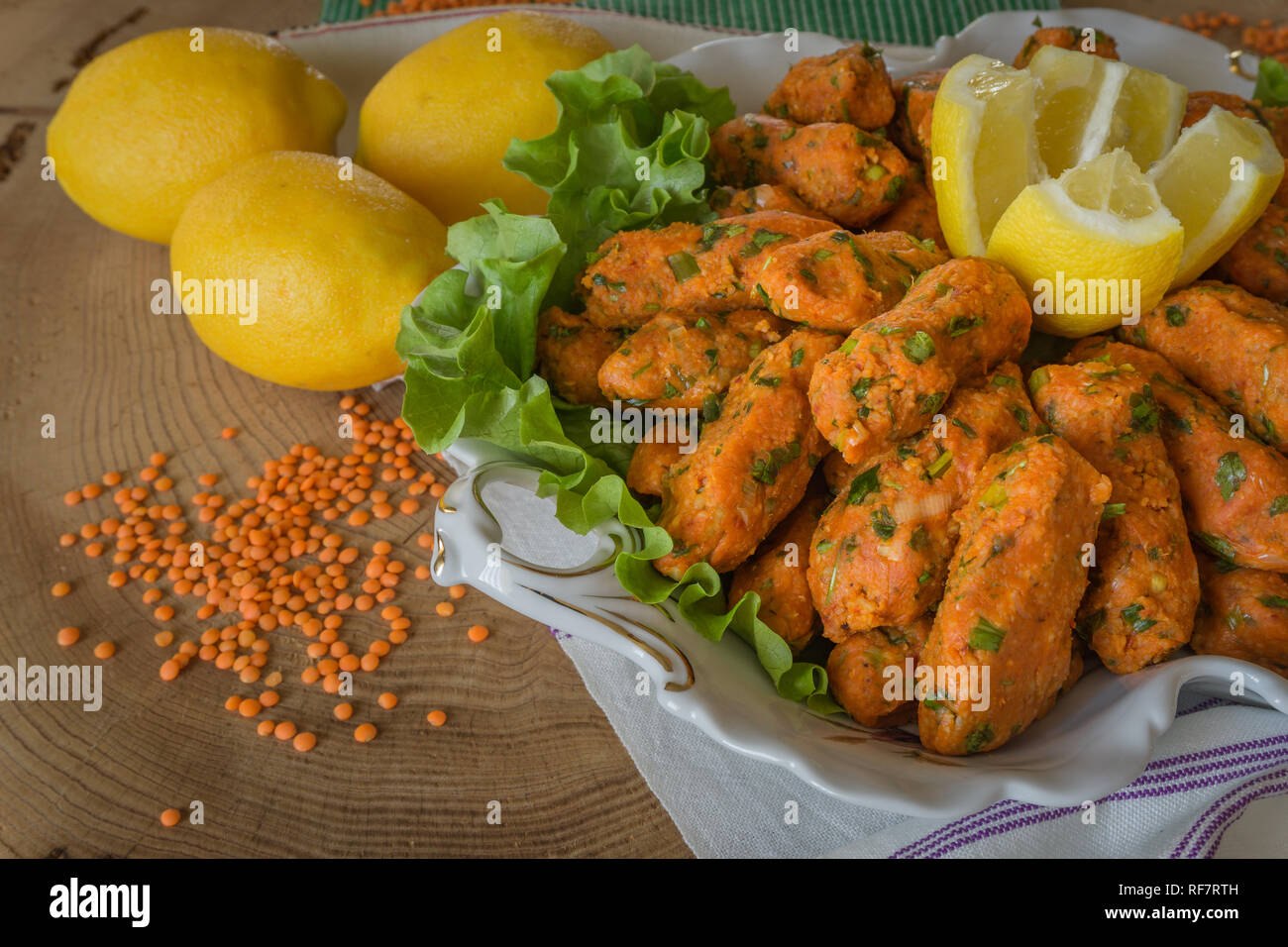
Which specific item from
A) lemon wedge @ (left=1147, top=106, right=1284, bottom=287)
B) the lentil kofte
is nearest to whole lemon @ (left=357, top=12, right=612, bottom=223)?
the lentil kofte

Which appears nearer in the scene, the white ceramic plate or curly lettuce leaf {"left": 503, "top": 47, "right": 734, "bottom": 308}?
the white ceramic plate

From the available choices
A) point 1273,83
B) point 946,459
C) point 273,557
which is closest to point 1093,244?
point 946,459

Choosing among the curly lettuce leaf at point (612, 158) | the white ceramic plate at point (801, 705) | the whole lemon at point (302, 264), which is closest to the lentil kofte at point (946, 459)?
the white ceramic plate at point (801, 705)

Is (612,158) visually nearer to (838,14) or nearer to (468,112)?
(468,112)

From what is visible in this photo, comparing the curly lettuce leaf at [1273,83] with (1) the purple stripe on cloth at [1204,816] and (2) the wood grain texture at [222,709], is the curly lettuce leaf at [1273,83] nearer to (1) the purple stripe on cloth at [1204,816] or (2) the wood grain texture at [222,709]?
(1) the purple stripe on cloth at [1204,816]

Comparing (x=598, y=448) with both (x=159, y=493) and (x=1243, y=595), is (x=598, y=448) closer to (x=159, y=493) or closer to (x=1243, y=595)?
(x=1243, y=595)

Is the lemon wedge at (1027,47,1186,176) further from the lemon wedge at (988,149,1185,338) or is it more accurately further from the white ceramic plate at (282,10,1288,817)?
the white ceramic plate at (282,10,1288,817)

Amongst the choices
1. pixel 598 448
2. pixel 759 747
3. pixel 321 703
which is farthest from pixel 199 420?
pixel 759 747
